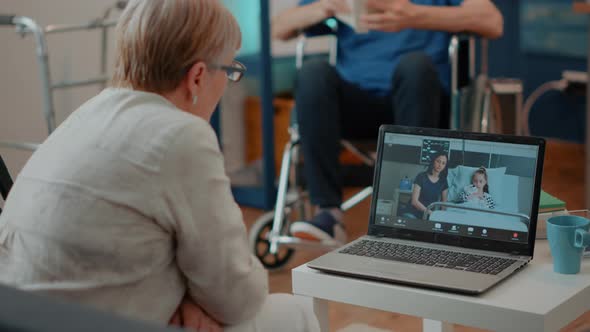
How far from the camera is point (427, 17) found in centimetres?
268

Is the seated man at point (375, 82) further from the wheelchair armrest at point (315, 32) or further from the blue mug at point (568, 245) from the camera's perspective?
the blue mug at point (568, 245)

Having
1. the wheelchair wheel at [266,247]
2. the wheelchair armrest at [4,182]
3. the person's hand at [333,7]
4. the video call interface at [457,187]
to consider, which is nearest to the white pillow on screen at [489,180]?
the video call interface at [457,187]

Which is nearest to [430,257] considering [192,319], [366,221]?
[192,319]

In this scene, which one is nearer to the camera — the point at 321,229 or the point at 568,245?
the point at 568,245

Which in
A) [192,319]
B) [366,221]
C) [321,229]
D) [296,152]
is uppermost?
[192,319]

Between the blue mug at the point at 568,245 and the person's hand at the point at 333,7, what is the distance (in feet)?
4.43

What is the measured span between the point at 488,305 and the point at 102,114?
2.04 ft

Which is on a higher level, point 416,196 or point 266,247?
point 416,196

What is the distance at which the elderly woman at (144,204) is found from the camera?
124 centimetres

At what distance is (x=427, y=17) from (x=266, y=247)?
0.88 meters

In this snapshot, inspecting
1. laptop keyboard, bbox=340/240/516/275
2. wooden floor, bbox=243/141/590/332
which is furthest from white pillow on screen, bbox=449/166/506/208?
wooden floor, bbox=243/141/590/332

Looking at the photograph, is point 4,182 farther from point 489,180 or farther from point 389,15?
point 389,15

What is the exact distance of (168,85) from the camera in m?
1.38

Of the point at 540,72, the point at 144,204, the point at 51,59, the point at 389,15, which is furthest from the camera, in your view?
the point at 540,72
